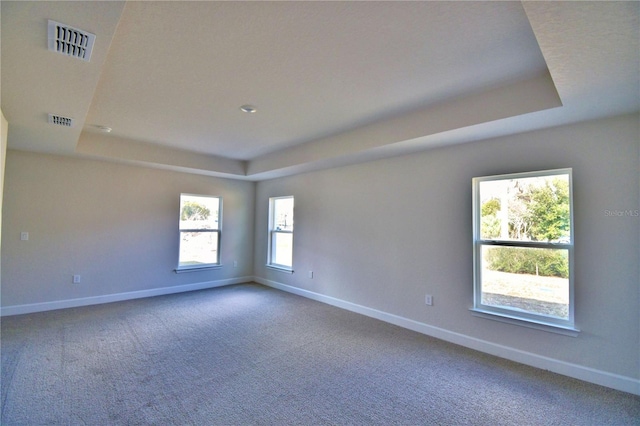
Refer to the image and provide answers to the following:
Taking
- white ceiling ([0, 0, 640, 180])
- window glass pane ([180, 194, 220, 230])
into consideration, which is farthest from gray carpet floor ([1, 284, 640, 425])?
white ceiling ([0, 0, 640, 180])

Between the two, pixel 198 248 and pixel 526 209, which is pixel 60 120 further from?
pixel 526 209

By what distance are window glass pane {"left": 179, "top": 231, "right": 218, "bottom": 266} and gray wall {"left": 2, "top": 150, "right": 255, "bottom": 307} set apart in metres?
0.20

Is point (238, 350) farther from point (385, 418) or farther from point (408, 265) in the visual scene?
point (408, 265)

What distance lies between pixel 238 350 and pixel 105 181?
3.68m

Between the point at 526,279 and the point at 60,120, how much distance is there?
495cm

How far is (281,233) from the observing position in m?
6.12

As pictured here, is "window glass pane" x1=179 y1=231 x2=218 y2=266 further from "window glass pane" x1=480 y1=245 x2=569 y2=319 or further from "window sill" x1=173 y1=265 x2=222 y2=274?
"window glass pane" x1=480 y1=245 x2=569 y2=319

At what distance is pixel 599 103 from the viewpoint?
2.31 metres

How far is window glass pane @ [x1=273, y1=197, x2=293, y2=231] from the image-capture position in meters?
5.95

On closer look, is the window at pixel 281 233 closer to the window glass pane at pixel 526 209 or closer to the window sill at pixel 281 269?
the window sill at pixel 281 269

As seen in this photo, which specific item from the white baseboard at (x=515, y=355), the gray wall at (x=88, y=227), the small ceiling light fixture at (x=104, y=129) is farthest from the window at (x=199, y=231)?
the white baseboard at (x=515, y=355)

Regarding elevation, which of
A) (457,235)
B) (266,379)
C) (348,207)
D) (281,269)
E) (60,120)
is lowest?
(266,379)

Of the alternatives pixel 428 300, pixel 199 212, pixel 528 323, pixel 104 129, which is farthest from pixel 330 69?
pixel 199 212

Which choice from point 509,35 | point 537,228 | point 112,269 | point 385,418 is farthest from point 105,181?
point 537,228
